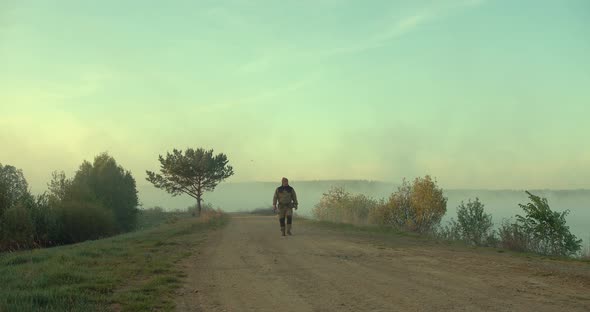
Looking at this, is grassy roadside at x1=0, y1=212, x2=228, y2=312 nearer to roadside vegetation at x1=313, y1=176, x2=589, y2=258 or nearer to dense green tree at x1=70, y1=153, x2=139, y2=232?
roadside vegetation at x1=313, y1=176, x2=589, y2=258

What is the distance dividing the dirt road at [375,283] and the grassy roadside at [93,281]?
1.87ft

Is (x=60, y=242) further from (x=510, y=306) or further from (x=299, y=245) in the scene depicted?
(x=510, y=306)

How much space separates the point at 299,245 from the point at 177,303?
8.61m

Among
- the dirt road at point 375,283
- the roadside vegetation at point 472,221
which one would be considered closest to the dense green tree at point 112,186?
the roadside vegetation at point 472,221

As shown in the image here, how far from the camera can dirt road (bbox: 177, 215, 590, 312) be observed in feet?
22.7

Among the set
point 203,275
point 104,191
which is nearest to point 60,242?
point 104,191

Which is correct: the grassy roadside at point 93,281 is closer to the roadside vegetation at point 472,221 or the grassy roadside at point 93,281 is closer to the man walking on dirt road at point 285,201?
the man walking on dirt road at point 285,201

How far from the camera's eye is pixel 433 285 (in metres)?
8.34

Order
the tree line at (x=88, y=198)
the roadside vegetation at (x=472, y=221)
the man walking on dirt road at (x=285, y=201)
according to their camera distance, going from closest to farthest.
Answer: the roadside vegetation at (x=472, y=221) → the man walking on dirt road at (x=285, y=201) → the tree line at (x=88, y=198)

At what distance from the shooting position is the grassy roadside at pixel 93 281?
692cm

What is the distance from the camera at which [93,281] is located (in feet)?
28.9

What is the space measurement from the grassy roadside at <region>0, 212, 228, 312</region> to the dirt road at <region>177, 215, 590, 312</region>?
571mm

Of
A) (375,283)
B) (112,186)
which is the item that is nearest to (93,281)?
(375,283)

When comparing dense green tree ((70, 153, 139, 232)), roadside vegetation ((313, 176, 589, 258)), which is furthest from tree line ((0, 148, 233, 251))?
roadside vegetation ((313, 176, 589, 258))
